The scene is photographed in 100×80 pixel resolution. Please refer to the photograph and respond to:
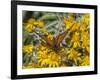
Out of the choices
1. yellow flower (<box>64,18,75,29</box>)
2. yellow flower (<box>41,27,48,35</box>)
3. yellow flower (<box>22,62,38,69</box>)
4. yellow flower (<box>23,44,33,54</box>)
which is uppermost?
yellow flower (<box>64,18,75,29</box>)

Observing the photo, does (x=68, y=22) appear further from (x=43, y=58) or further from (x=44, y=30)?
(x=43, y=58)

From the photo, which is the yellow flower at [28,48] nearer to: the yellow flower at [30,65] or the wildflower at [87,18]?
the yellow flower at [30,65]

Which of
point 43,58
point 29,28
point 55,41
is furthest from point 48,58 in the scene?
point 29,28

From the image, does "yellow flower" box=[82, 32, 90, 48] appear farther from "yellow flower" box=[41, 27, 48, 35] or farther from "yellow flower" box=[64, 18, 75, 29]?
"yellow flower" box=[41, 27, 48, 35]

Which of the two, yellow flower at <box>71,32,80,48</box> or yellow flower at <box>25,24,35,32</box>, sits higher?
yellow flower at <box>25,24,35,32</box>

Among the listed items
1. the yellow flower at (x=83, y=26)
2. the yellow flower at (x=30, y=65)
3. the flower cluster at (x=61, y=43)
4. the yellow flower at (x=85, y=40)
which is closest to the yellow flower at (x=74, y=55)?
the flower cluster at (x=61, y=43)

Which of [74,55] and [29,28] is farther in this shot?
[74,55]

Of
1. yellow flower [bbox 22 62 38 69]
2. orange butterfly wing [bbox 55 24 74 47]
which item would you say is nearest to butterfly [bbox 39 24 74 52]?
orange butterfly wing [bbox 55 24 74 47]

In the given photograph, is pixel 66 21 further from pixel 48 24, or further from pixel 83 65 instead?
pixel 83 65
